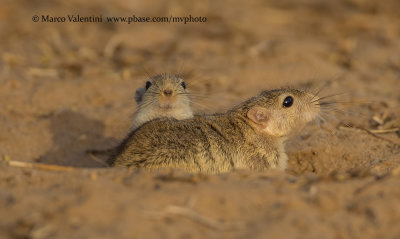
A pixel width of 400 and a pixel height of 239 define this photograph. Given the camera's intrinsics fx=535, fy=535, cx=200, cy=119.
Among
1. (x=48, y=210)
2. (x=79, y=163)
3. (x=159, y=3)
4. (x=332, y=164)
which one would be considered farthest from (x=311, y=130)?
(x=159, y=3)

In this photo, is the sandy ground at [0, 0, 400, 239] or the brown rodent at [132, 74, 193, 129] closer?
the sandy ground at [0, 0, 400, 239]

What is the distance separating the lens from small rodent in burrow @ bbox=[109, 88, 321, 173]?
496 cm

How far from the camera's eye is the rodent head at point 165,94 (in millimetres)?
6422

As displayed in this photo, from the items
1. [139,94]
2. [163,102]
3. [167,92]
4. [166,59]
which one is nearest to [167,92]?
[167,92]

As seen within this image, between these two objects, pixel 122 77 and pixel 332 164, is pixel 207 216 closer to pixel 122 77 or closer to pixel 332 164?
Result: pixel 332 164

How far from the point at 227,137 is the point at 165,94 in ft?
4.30

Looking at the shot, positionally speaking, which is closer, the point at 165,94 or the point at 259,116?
the point at 259,116

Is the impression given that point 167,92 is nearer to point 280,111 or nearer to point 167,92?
point 167,92

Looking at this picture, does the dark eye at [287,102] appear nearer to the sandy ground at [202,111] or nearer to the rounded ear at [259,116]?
the rounded ear at [259,116]

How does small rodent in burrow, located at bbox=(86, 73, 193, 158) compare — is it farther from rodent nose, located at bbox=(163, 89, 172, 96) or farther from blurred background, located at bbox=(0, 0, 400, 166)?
blurred background, located at bbox=(0, 0, 400, 166)

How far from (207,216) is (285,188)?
0.72 meters

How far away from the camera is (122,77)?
902 cm

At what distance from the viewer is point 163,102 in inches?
253

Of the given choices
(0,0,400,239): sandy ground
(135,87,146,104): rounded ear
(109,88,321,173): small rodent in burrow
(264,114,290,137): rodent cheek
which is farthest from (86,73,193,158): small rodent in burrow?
(264,114,290,137): rodent cheek
